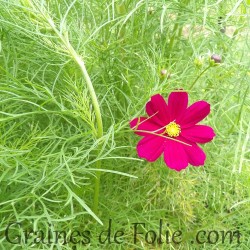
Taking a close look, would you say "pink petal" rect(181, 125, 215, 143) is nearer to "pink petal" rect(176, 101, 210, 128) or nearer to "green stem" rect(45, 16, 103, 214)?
"pink petal" rect(176, 101, 210, 128)

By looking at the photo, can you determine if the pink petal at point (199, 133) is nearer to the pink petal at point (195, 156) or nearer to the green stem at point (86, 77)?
the pink petal at point (195, 156)

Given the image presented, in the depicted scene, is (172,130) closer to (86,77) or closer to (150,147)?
(150,147)

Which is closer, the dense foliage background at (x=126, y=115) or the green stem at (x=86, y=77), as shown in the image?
the green stem at (x=86, y=77)

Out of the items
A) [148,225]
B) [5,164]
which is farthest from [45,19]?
[148,225]

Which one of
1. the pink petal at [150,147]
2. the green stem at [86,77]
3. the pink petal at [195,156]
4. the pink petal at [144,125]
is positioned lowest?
the pink petal at [195,156]

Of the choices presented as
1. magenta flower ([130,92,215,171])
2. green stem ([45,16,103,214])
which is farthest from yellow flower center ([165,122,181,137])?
green stem ([45,16,103,214])

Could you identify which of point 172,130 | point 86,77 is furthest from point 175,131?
point 86,77

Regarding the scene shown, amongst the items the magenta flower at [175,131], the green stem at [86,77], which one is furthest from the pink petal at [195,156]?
the green stem at [86,77]
